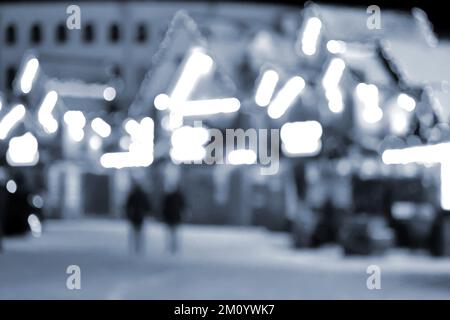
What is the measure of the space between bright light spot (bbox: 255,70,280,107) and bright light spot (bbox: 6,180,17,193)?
9.06 meters

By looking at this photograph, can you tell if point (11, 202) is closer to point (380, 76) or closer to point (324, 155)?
point (324, 155)

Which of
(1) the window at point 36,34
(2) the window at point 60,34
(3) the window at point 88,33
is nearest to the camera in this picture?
(2) the window at point 60,34

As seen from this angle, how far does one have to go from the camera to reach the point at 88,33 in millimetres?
24531

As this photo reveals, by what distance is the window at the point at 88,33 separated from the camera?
2398cm

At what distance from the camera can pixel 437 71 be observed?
12.8m

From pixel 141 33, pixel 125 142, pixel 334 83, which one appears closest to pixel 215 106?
pixel 334 83

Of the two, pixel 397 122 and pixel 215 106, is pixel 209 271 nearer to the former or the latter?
pixel 215 106

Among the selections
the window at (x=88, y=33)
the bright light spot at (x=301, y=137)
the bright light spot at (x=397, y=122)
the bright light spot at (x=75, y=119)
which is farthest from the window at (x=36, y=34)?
the bright light spot at (x=397, y=122)

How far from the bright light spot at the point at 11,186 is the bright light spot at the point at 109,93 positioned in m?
5.95

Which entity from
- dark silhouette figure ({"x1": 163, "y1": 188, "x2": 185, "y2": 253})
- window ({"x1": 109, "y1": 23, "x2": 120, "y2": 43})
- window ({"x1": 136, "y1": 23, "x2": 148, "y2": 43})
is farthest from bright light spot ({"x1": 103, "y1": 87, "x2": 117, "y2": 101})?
window ({"x1": 136, "y1": 23, "x2": 148, "y2": 43})

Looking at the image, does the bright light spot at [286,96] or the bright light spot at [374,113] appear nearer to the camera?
the bright light spot at [286,96]

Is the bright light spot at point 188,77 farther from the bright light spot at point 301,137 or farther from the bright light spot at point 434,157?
the bright light spot at point 434,157

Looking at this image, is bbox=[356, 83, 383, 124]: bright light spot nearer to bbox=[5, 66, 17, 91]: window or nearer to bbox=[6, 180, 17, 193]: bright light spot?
bbox=[5, 66, 17, 91]: window
